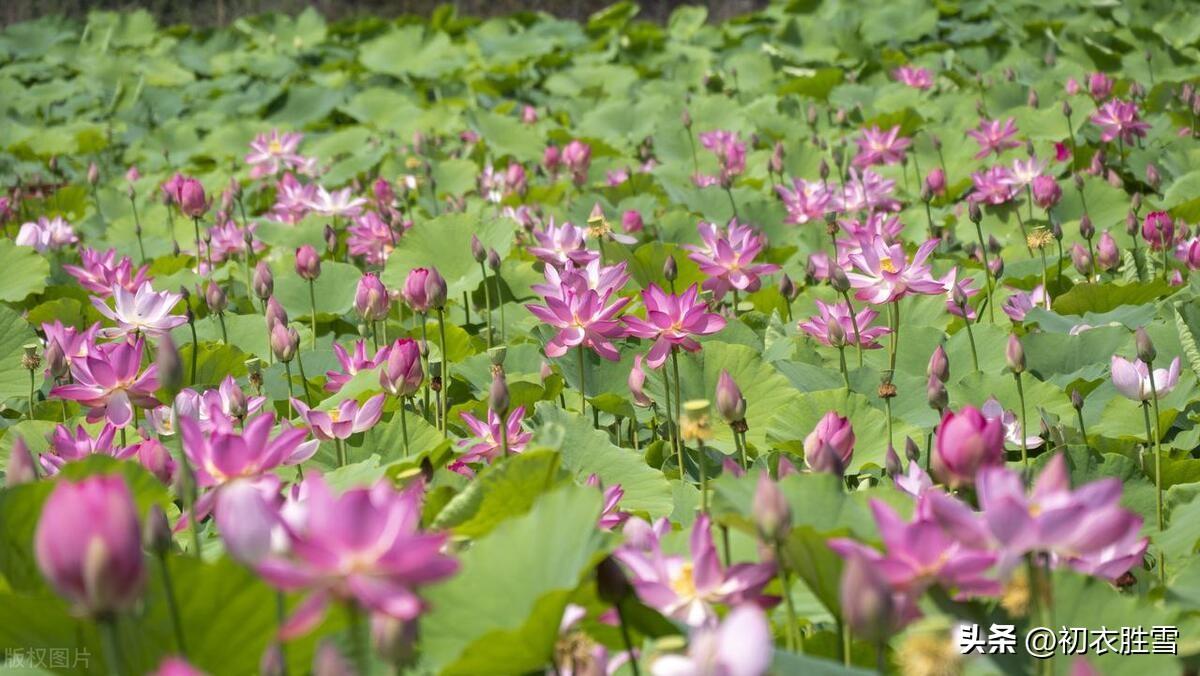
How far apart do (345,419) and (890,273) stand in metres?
0.87

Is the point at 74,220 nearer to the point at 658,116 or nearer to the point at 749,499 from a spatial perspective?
the point at 658,116

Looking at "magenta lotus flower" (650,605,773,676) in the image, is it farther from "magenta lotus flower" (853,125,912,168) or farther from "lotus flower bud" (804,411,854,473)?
"magenta lotus flower" (853,125,912,168)

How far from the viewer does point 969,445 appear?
0.90 meters

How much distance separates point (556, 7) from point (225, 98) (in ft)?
9.71

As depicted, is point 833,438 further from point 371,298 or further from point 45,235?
point 45,235

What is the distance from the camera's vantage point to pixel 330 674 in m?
0.64

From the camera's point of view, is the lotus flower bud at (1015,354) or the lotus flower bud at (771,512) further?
the lotus flower bud at (1015,354)

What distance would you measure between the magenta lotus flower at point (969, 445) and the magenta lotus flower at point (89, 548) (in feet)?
1.89

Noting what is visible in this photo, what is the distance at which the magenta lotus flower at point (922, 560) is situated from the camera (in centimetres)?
77

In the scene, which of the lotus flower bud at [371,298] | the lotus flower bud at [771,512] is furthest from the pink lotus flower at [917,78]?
the lotus flower bud at [771,512]

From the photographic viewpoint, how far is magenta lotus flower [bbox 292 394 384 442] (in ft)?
4.90

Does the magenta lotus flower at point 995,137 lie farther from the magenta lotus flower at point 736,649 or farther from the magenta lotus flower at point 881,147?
the magenta lotus flower at point 736,649

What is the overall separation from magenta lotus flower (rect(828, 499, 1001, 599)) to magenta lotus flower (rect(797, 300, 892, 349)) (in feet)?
3.78

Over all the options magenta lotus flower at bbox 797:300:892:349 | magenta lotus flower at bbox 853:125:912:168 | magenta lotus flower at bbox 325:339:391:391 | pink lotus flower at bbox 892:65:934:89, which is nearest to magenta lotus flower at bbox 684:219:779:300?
magenta lotus flower at bbox 797:300:892:349
